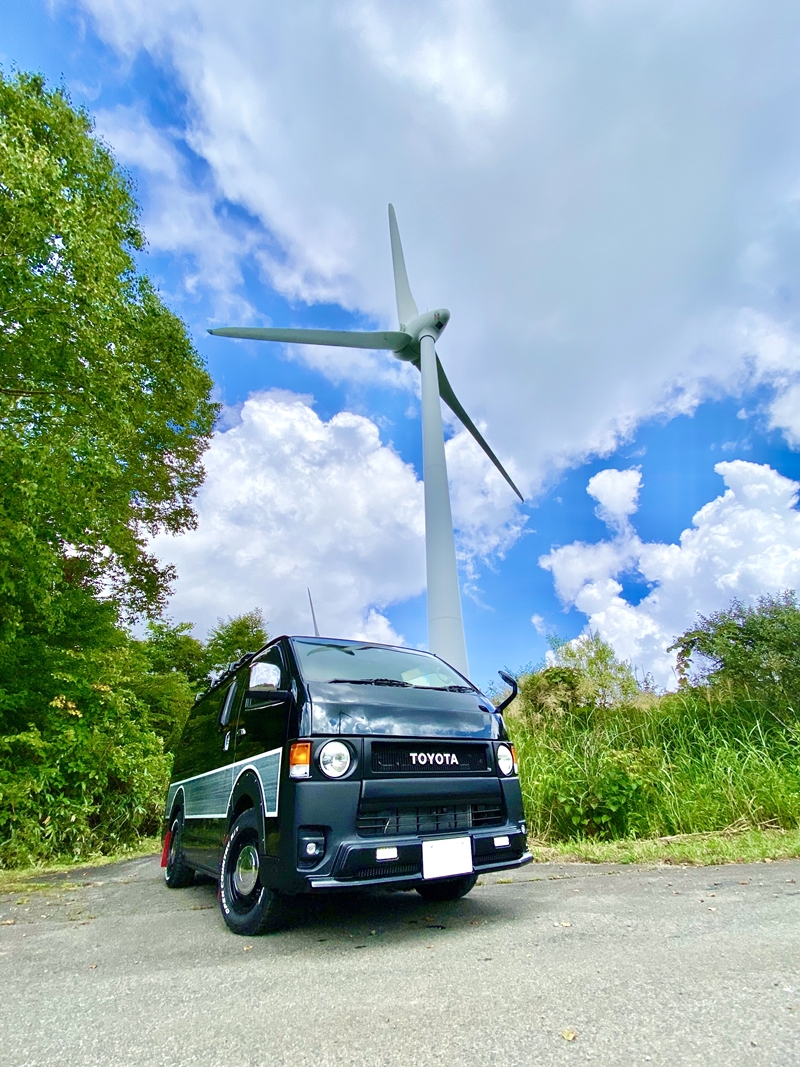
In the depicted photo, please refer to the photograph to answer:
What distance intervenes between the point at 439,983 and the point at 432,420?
1421 cm

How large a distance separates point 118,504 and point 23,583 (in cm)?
247

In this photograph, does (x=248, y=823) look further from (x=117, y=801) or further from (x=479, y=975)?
(x=117, y=801)

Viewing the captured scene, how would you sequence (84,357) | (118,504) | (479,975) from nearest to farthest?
1. (479,975)
2. (84,357)
3. (118,504)

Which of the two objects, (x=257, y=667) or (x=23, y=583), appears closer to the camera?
(x=257, y=667)

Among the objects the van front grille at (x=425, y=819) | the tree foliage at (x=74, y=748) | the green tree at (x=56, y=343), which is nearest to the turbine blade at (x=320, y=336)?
the green tree at (x=56, y=343)

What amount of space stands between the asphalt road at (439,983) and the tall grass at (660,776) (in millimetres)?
1894

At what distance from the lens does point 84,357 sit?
260 inches

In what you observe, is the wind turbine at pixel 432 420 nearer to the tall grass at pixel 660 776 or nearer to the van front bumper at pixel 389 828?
the tall grass at pixel 660 776

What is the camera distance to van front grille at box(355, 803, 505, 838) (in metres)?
3.05

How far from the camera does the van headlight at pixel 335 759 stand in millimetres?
3037

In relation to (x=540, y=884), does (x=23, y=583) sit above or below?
above

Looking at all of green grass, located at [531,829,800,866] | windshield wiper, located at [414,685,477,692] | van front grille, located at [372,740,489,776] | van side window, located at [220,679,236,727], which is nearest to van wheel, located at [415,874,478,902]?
van front grille, located at [372,740,489,776]

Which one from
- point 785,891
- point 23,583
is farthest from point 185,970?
point 23,583

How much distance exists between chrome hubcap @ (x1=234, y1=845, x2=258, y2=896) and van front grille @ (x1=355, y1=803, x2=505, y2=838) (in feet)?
2.58
